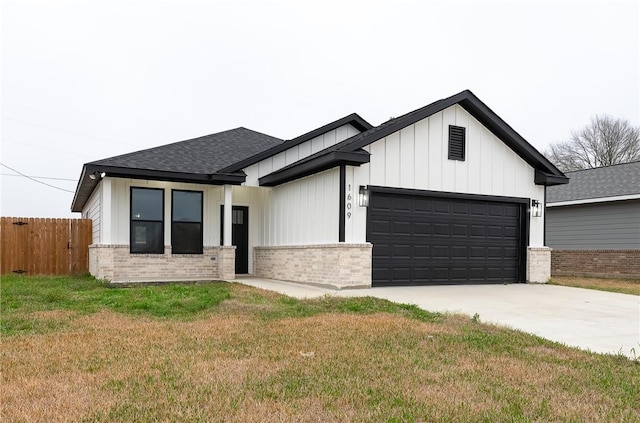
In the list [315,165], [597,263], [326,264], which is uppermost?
[315,165]

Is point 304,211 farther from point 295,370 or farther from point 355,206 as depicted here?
point 295,370

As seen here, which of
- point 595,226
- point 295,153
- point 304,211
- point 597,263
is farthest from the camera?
point 595,226

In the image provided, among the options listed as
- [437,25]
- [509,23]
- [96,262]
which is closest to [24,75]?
[96,262]

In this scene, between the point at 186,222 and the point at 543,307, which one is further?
the point at 186,222

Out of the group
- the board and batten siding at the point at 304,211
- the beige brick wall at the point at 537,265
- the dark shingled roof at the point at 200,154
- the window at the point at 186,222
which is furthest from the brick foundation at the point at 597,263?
the window at the point at 186,222

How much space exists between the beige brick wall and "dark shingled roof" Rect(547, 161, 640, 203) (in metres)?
5.64

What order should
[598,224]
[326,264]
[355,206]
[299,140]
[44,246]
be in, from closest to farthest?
[355,206]
[326,264]
[299,140]
[44,246]
[598,224]

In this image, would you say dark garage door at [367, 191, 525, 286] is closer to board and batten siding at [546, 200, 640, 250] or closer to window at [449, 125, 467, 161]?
window at [449, 125, 467, 161]

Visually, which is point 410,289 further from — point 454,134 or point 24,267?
point 24,267

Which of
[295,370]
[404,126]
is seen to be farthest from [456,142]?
[295,370]

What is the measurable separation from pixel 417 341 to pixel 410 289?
6.22m

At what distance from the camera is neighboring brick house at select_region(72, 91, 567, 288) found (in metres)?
12.3

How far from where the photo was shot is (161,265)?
1410 cm

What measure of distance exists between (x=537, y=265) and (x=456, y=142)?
174 inches
